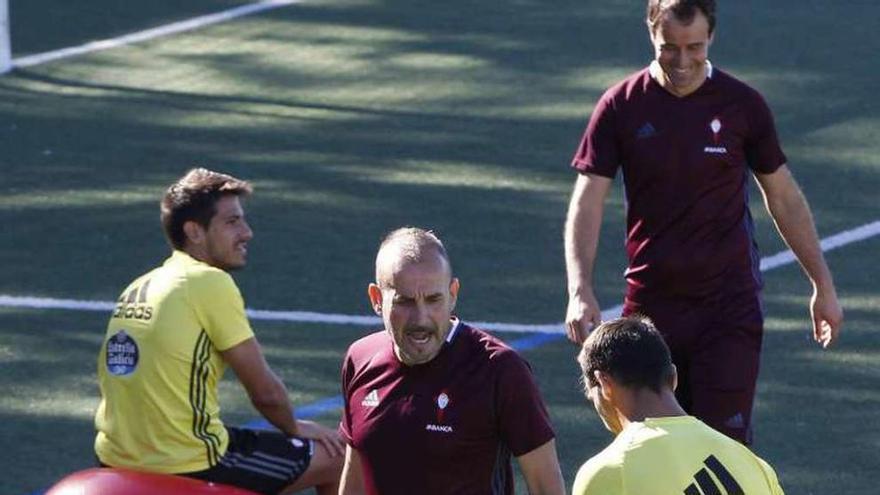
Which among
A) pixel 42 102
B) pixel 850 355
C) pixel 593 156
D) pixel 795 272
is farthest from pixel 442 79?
pixel 593 156

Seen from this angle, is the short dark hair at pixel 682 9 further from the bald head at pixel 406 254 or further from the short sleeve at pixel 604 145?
the bald head at pixel 406 254

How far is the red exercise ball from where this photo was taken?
24.5 ft

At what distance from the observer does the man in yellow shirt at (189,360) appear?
7.84 meters

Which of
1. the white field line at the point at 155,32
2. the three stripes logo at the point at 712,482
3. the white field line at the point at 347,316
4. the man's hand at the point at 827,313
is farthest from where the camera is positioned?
the white field line at the point at 155,32

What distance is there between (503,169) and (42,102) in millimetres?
4134

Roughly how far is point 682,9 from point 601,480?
255 cm

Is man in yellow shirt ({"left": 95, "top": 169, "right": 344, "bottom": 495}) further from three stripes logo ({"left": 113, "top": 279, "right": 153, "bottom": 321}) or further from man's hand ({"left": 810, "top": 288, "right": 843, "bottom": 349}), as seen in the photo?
man's hand ({"left": 810, "top": 288, "right": 843, "bottom": 349})

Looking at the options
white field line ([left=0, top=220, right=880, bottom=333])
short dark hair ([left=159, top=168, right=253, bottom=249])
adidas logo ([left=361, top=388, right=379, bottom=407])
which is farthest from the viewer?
white field line ([left=0, top=220, right=880, bottom=333])

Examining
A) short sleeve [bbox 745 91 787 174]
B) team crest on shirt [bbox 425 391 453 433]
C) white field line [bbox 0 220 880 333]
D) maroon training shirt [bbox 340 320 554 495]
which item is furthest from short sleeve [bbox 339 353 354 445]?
white field line [bbox 0 220 880 333]

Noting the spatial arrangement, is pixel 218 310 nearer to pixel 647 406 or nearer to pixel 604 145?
pixel 604 145

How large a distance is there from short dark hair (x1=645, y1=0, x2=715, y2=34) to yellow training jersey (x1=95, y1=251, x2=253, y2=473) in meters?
1.89

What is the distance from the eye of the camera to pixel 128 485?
24.7ft

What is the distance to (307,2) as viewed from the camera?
19.2 meters

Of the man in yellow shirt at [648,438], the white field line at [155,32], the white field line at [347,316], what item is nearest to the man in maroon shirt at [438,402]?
the man in yellow shirt at [648,438]
